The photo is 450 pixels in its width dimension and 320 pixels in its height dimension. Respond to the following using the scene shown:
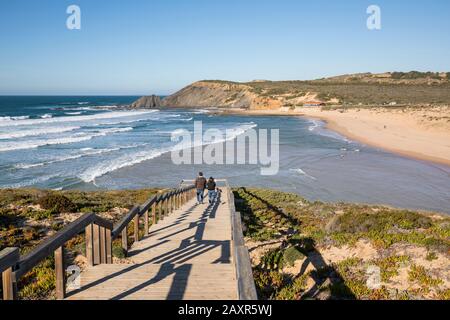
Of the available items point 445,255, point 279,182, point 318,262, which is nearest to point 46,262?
point 318,262

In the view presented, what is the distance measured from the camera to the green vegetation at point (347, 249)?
21.7 ft

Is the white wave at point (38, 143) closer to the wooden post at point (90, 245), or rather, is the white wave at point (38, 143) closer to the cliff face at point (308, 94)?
the wooden post at point (90, 245)

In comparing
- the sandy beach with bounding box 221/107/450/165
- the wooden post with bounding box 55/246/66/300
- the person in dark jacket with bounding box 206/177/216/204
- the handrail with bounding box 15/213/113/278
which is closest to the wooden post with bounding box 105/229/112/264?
the handrail with bounding box 15/213/113/278

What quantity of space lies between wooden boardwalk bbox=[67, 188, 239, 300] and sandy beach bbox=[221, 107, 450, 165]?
25805 millimetres

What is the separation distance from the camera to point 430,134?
138 feet

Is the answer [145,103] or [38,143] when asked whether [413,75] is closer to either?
[145,103]

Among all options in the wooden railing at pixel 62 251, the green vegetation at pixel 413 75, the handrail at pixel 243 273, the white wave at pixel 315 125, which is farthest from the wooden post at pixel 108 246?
the green vegetation at pixel 413 75

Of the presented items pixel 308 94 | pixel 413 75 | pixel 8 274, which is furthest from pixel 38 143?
pixel 413 75

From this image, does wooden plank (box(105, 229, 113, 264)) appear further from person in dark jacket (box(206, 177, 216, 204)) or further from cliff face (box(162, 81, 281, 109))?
cliff face (box(162, 81, 281, 109))

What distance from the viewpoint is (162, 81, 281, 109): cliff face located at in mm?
118562

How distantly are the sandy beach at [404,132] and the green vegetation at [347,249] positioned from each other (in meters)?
20.7

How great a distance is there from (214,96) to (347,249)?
413 feet
